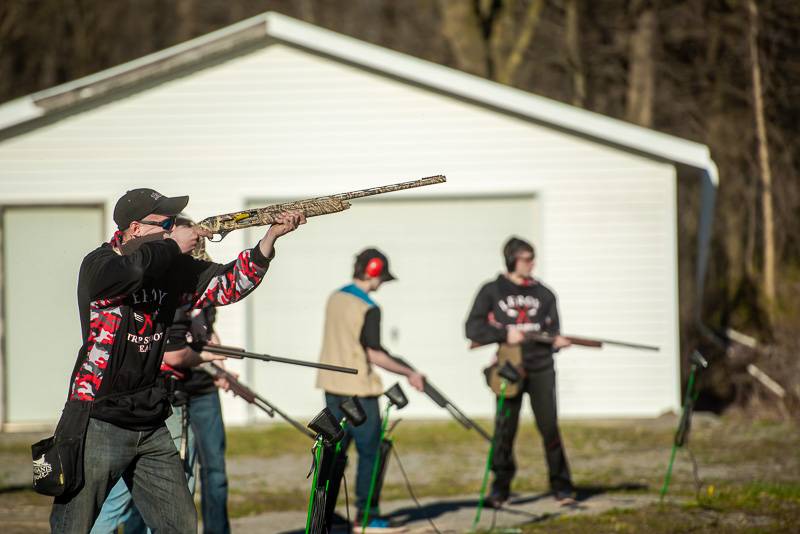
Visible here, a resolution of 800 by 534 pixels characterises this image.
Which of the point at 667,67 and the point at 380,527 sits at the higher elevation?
the point at 667,67

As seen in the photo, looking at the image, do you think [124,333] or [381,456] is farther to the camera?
[381,456]

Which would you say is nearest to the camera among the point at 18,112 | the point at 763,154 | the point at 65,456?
the point at 65,456

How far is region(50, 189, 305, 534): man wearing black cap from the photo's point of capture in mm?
5012

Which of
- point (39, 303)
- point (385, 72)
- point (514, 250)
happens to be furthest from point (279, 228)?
point (39, 303)

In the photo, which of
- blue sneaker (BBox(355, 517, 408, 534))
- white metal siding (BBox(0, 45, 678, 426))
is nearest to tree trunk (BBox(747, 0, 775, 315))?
white metal siding (BBox(0, 45, 678, 426))

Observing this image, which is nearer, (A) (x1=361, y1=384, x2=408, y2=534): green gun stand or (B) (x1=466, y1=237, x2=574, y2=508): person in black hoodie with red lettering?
(A) (x1=361, y1=384, x2=408, y2=534): green gun stand

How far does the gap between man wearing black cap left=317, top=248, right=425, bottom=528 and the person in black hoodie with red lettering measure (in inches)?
42.7

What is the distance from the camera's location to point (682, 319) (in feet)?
60.4

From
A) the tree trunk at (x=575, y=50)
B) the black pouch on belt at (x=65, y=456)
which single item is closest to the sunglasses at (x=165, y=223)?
the black pouch on belt at (x=65, y=456)

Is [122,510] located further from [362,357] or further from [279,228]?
[362,357]

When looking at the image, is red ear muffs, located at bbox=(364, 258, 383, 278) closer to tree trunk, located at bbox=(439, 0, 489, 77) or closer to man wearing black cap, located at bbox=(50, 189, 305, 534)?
man wearing black cap, located at bbox=(50, 189, 305, 534)

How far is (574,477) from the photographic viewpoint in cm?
1051

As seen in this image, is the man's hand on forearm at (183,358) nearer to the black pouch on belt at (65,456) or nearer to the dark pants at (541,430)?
the black pouch on belt at (65,456)

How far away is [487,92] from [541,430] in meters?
5.71
